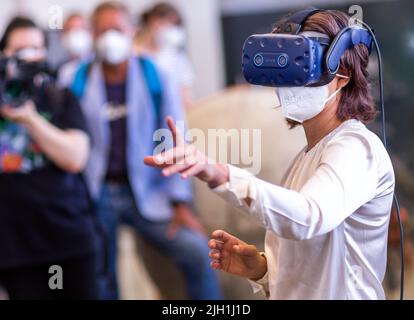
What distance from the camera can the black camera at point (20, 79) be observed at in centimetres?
183

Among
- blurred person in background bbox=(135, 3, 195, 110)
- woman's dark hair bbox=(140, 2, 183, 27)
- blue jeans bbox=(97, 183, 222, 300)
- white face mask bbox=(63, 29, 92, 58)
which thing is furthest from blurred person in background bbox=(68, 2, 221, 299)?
woman's dark hair bbox=(140, 2, 183, 27)

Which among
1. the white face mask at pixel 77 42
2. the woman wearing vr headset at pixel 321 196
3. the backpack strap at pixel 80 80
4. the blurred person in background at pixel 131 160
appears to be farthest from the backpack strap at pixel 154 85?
the woman wearing vr headset at pixel 321 196

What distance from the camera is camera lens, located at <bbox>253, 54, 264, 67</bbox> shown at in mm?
1146

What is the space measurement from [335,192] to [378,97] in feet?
0.90

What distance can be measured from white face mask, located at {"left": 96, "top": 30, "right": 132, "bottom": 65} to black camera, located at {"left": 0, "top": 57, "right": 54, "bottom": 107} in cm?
17

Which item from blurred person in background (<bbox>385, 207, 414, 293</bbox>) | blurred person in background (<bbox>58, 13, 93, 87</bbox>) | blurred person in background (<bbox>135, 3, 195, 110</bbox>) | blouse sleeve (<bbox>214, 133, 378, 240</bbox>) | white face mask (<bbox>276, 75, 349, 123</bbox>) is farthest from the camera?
blurred person in background (<bbox>135, 3, 195, 110</bbox>)

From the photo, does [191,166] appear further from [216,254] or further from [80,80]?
[80,80]

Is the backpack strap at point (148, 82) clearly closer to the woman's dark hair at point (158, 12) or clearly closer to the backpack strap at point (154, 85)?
the backpack strap at point (154, 85)

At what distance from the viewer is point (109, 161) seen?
2.01 metres

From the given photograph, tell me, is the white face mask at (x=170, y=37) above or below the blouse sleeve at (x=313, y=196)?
above

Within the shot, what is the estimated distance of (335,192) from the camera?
107cm

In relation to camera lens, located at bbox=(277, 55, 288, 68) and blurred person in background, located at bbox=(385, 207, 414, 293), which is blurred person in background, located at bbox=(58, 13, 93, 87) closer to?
blurred person in background, located at bbox=(385, 207, 414, 293)

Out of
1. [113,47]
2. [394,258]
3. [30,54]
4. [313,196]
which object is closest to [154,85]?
[113,47]

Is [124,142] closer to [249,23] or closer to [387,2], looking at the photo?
[387,2]
